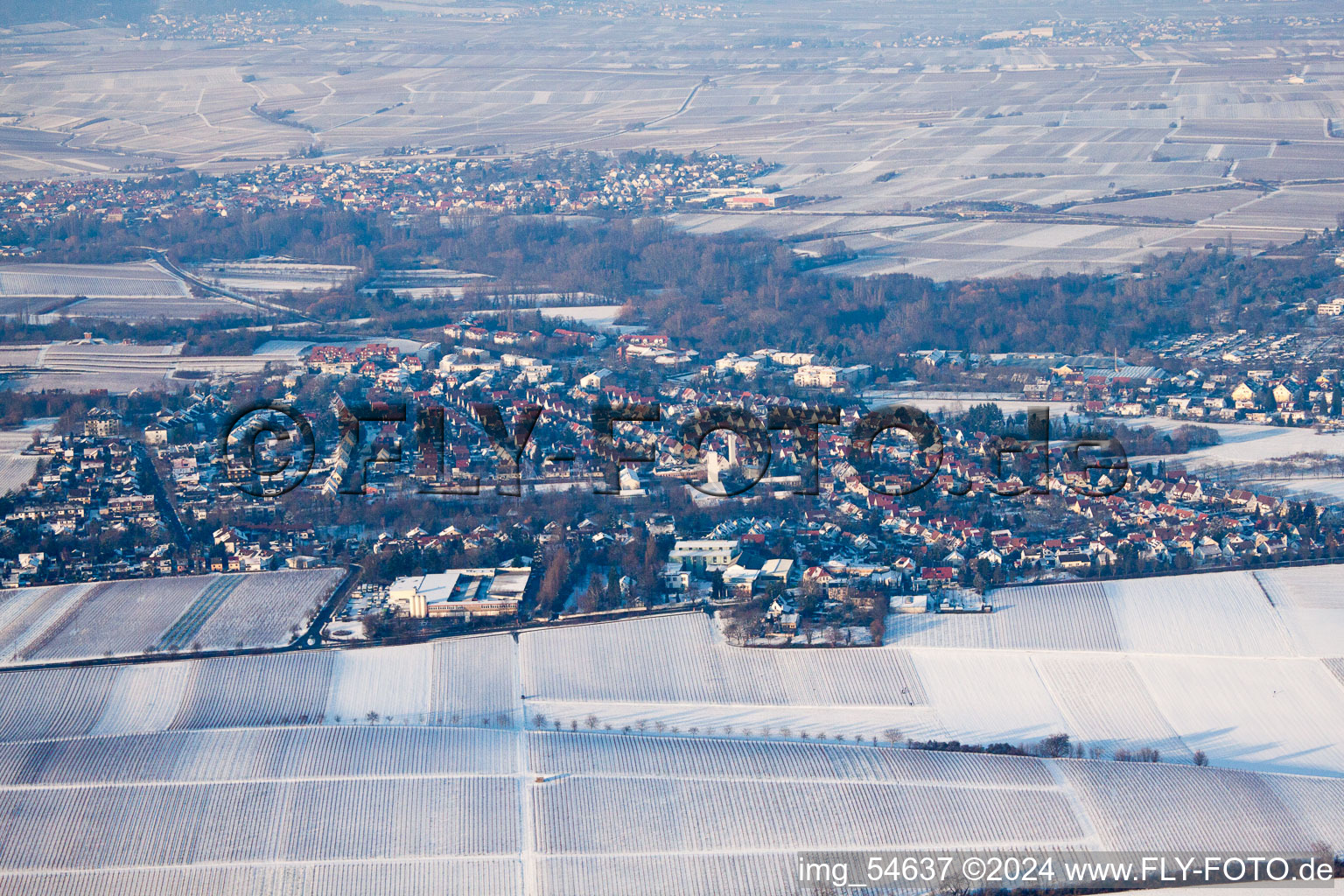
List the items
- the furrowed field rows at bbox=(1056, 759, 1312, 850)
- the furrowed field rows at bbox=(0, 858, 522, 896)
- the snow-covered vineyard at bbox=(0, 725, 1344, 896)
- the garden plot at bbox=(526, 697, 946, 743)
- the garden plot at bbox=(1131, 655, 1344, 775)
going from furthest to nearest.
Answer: the garden plot at bbox=(526, 697, 946, 743) < the garden plot at bbox=(1131, 655, 1344, 775) < the furrowed field rows at bbox=(1056, 759, 1312, 850) < the snow-covered vineyard at bbox=(0, 725, 1344, 896) < the furrowed field rows at bbox=(0, 858, 522, 896)

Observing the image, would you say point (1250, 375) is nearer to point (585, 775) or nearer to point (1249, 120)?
point (585, 775)

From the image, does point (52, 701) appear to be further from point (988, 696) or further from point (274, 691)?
point (988, 696)

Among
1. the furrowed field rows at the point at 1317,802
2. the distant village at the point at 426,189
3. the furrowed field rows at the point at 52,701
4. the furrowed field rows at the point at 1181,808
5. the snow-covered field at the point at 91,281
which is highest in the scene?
the furrowed field rows at the point at 52,701

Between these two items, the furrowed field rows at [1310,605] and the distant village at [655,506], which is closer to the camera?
the furrowed field rows at [1310,605]

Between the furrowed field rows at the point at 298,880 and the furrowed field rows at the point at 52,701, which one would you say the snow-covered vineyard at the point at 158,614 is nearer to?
the furrowed field rows at the point at 52,701

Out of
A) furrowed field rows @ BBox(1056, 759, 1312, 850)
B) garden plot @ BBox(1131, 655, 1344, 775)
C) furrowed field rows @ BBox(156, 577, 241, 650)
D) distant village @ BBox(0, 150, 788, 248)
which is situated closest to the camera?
furrowed field rows @ BBox(1056, 759, 1312, 850)

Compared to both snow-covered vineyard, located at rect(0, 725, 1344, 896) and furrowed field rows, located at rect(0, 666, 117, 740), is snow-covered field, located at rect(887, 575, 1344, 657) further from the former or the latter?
furrowed field rows, located at rect(0, 666, 117, 740)

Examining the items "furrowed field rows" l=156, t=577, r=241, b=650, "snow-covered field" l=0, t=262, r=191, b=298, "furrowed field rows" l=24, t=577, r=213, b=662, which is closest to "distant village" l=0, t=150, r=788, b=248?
"snow-covered field" l=0, t=262, r=191, b=298

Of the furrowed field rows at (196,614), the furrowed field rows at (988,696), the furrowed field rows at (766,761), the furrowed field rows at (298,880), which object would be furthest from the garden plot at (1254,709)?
the furrowed field rows at (196,614)
